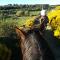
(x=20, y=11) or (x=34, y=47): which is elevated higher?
(x=34, y=47)

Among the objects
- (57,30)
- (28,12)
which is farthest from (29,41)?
(28,12)

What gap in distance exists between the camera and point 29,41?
74 centimetres

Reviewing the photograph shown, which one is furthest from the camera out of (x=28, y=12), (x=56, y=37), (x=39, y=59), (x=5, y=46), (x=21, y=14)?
(x=28, y=12)

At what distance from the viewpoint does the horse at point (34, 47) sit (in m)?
0.73

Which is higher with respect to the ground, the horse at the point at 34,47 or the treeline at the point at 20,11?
the horse at the point at 34,47

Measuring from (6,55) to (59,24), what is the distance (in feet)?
7.28

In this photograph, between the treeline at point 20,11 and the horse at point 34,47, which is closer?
the horse at point 34,47

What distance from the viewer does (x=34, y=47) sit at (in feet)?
2.40

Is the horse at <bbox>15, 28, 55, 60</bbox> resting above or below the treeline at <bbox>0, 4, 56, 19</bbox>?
above

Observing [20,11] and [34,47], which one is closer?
[34,47]

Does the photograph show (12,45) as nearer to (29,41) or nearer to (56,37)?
(29,41)

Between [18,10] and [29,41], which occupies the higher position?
[29,41]

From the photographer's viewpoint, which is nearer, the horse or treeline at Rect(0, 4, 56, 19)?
the horse

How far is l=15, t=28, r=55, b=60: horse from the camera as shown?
73cm
